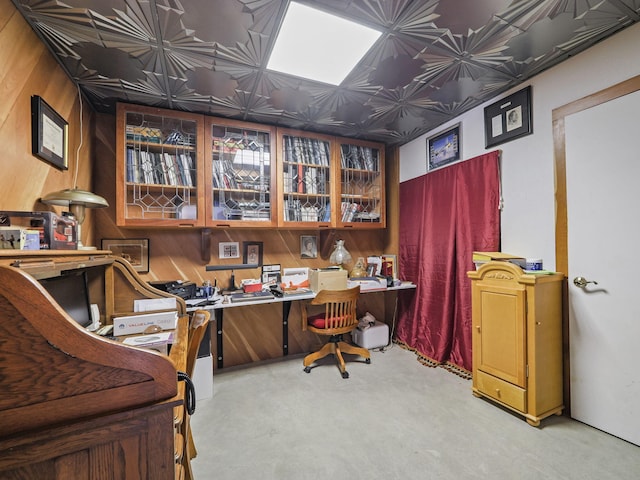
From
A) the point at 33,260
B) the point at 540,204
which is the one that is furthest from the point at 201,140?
the point at 540,204

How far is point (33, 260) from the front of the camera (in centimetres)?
89

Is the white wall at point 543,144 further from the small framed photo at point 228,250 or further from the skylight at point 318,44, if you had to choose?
the small framed photo at point 228,250

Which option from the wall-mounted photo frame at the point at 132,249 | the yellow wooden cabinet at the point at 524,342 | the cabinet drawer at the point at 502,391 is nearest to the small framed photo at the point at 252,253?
the wall-mounted photo frame at the point at 132,249

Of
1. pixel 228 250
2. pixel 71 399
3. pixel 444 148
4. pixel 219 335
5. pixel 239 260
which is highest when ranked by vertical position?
pixel 444 148

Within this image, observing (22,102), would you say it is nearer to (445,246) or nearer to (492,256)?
(492,256)

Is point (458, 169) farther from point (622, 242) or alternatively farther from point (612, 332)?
point (612, 332)

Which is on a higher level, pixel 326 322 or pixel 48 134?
pixel 48 134

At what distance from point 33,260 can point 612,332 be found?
2.91 metres

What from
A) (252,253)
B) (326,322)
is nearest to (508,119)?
(326,322)

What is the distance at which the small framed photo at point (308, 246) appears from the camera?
312cm

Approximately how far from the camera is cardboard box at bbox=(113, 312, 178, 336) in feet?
4.60

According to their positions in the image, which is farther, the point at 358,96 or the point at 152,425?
the point at 358,96

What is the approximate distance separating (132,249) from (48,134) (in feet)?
3.74

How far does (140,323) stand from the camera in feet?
4.75
